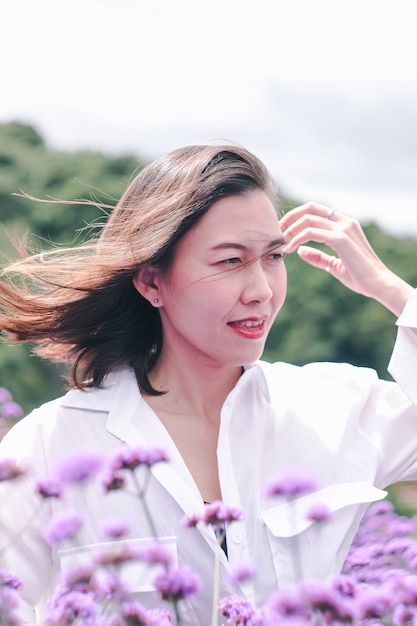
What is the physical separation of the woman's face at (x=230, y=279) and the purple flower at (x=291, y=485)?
0.84 m

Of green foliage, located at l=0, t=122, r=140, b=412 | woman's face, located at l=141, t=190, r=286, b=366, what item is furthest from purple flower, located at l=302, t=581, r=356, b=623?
green foliage, located at l=0, t=122, r=140, b=412

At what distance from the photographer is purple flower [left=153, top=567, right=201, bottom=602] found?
81 centimetres

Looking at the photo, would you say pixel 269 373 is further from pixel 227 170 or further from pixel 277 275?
pixel 227 170

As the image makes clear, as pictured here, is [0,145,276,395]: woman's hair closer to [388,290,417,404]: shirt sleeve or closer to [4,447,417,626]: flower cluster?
[388,290,417,404]: shirt sleeve

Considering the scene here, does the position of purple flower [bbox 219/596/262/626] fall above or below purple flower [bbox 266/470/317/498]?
below

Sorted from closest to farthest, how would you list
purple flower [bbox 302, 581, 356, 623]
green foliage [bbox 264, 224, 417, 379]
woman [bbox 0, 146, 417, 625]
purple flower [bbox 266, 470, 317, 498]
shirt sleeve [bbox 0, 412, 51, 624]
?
purple flower [bbox 302, 581, 356, 623]
purple flower [bbox 266, 470, 317, 498]
shirt sleeve [bbox 0, 412, 51, 624]
woman [bbox 0, 146, 417, 625]
green foliage [bbox 264, 224, 417, 379]

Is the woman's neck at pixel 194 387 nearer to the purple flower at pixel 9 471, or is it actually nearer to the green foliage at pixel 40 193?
the purple flower at pixel 9 471

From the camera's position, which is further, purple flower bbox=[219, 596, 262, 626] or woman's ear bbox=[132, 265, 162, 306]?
woman's ear bbox=[132, 265, 162, 306]

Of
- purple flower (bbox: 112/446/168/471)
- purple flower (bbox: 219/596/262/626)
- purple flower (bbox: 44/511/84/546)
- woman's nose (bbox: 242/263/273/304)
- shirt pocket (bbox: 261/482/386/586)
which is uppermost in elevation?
purple flower (bbox: 44/511/84/546)

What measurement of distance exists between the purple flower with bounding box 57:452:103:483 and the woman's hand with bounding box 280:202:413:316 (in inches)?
49.3

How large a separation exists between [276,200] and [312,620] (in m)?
1.53

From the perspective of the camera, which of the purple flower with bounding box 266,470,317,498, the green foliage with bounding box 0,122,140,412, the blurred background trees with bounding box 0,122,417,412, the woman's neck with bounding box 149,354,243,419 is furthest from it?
the blurred background trees with bounding box 0,122,417,412

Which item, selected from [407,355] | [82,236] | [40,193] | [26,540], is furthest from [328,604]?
[40,193]

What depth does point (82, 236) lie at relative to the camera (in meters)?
23.4
